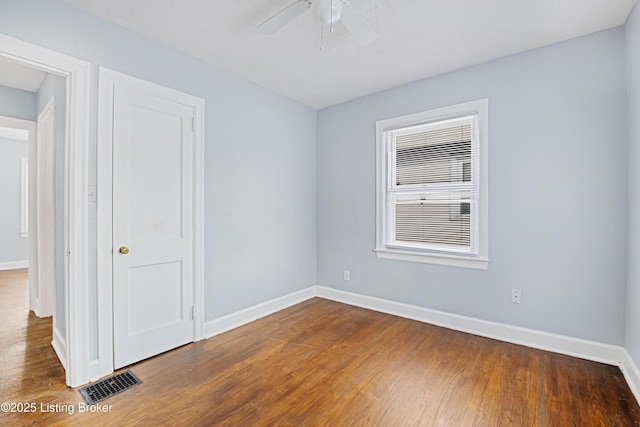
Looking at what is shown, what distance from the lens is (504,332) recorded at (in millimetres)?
2799

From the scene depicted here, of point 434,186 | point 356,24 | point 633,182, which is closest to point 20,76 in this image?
point 356,24

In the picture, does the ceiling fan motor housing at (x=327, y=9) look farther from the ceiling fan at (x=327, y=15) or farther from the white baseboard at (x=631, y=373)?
the white baseboard at (x=631, y=373)

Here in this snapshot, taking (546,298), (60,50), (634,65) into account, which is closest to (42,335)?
(60,50)

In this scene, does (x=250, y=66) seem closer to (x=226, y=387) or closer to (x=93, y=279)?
(x=93, y=279)

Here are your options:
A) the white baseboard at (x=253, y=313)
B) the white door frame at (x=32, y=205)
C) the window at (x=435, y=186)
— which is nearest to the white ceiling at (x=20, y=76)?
the white door frame at (x=32, y=205)

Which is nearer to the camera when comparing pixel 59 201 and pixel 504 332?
pixel 59 201

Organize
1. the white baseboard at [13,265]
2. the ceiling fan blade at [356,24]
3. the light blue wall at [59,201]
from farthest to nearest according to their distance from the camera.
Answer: the white baseboard at [13,265], the light blue wall at [59,201], the ceiling fan blade at [356,24]

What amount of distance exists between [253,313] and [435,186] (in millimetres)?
2444

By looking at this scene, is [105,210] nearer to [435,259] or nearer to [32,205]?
[32,205]

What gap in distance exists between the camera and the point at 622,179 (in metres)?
2.32

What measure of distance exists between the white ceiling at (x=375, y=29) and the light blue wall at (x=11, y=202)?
6.05 metres

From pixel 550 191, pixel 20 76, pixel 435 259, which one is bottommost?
pixel 435 259

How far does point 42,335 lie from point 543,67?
5.25 m

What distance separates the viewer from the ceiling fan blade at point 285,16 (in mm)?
1795
